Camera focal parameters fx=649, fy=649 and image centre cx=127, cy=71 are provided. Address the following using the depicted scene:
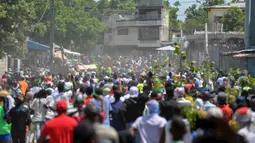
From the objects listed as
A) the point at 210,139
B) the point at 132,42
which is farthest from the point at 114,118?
the point at 132,42

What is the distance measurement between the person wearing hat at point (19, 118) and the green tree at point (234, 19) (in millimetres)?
39339

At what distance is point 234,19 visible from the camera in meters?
52.7

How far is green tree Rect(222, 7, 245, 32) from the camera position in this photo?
5188cm

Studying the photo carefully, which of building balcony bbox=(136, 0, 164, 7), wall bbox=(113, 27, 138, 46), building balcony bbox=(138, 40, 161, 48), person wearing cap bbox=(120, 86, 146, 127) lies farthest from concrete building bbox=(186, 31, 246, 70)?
wall bbox=(113, 27, 138, 46)

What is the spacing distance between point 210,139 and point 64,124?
10.6 feet

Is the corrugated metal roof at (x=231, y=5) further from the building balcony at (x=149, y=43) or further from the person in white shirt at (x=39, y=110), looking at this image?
the person in white shirt at (x=39, y=110)

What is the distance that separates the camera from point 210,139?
278 inches

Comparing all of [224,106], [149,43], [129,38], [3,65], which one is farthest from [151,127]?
[129,38]

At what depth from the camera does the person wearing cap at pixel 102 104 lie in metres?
13.0

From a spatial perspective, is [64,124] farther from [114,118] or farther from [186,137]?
[114,118]

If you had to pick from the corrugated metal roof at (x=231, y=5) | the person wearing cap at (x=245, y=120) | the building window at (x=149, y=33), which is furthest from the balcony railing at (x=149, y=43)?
the person wearing cap at (x=245, y=120)

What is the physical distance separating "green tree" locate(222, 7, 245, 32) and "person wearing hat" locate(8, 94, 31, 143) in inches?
1549

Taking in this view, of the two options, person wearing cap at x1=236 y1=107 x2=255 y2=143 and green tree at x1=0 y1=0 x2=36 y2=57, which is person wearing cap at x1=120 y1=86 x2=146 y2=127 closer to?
person wearing cap at x1=236 y1=107 x2=255 y2=143

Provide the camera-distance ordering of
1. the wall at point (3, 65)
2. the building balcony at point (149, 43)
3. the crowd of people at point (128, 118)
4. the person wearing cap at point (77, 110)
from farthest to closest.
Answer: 1. the building balcony at point (149, 43)
2. the wall at point (3, 65)
3. the person wearing cap at point (77, 110)
4. the crowd of people at point (128, 118)
